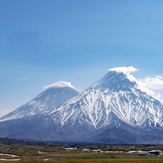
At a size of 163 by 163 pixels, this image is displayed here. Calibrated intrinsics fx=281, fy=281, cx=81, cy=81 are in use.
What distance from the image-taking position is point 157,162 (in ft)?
410

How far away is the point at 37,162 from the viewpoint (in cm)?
12231

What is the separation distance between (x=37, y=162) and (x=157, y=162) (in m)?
52.9
